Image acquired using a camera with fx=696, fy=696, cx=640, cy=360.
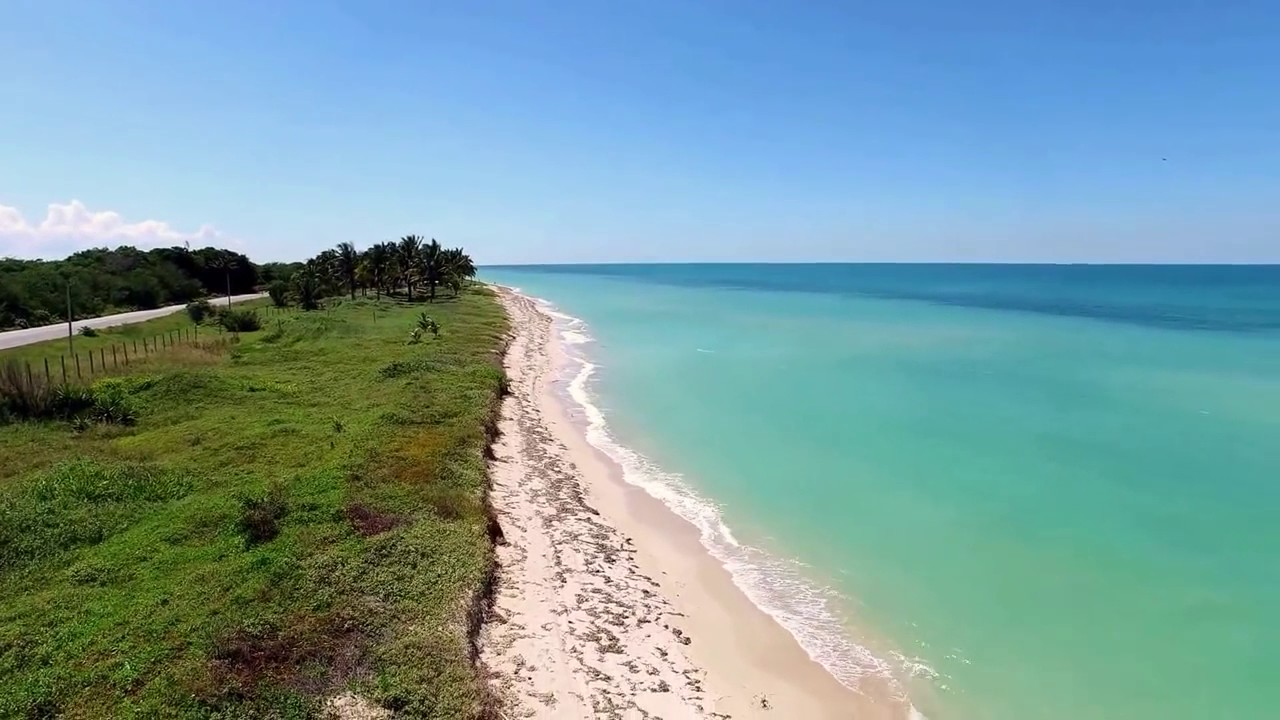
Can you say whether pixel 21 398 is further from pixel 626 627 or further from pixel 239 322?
pixel 239 322

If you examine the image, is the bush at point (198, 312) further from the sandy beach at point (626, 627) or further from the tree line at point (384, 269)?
the sandy beach at point (626, 627)

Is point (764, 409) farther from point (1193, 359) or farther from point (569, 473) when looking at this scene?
point (1193, 359)

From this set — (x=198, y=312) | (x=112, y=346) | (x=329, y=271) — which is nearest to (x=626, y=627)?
(x=112, y=346)

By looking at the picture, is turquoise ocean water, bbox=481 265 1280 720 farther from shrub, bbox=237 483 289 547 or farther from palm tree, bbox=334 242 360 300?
palm tree, bbox=334 242 360 300

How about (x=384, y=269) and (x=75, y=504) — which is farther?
(x=384, y=269)

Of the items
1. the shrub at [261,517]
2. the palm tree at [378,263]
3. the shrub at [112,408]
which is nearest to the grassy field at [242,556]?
the shrub at [261,517]

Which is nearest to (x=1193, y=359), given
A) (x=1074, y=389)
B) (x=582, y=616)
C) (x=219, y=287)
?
(x=1074, y=389)
